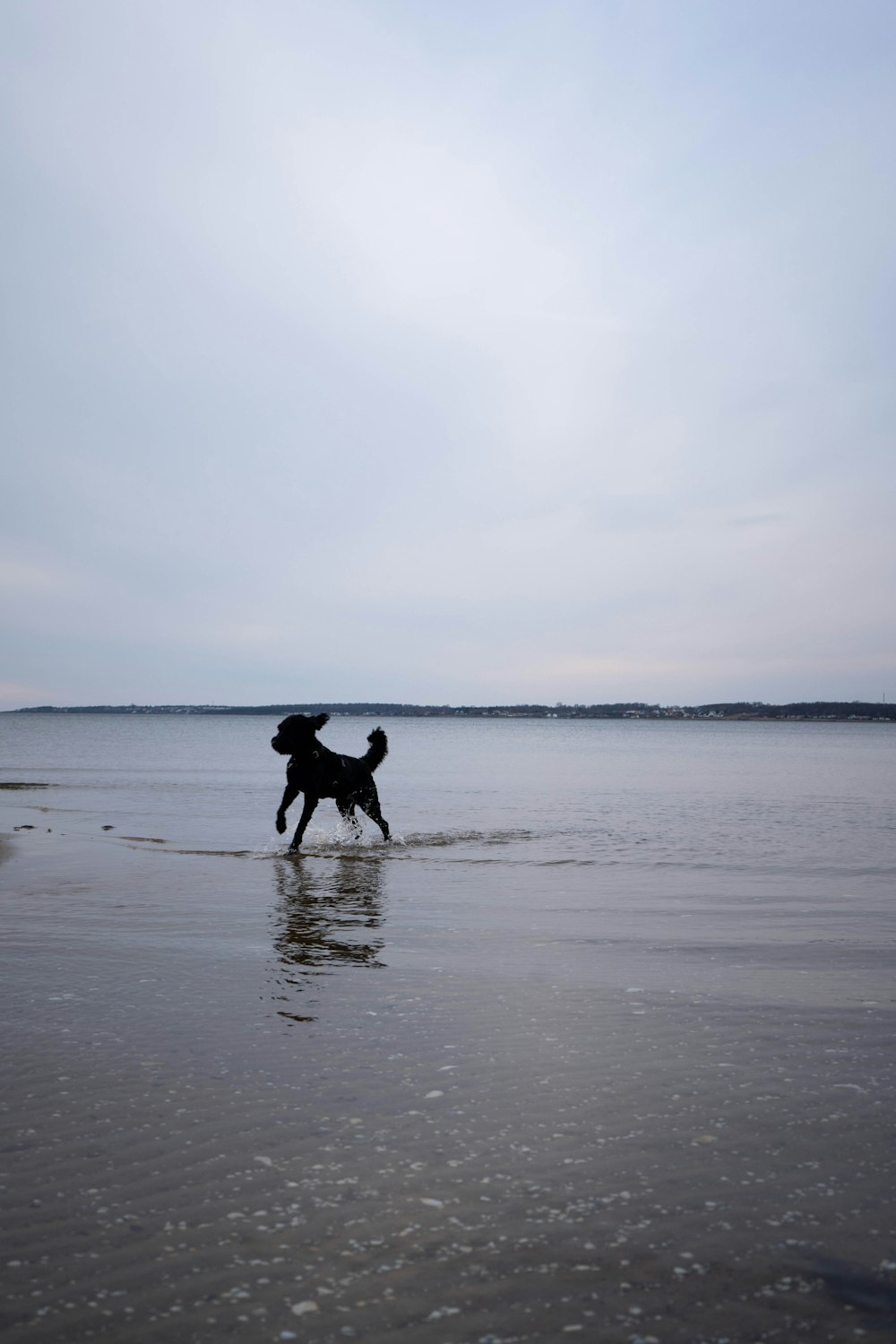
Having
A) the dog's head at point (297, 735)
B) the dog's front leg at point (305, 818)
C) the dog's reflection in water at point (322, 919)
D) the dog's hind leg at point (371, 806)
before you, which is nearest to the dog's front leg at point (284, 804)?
the dog's front leg at point (305, 818)

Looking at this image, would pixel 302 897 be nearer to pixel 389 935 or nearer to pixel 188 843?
pixel 389 935

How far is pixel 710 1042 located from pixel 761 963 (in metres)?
2.06

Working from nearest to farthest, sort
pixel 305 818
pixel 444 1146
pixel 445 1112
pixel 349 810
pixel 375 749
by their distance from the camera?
pixel 444 1146 < pixel 445 1112 < pixel 305 818 < pixel 349 810 < pixel 375 749

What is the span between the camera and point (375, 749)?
51.1 feet

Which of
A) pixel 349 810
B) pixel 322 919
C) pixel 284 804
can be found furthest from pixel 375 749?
pixel 322 919

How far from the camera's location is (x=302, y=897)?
9664mm

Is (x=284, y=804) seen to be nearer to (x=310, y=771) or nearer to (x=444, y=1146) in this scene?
(x=310, y=771)

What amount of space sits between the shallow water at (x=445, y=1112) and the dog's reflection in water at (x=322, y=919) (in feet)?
0.19

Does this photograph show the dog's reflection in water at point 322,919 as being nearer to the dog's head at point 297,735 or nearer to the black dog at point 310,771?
the black dog at point 310,771

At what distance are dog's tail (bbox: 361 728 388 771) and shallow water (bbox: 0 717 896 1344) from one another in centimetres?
556

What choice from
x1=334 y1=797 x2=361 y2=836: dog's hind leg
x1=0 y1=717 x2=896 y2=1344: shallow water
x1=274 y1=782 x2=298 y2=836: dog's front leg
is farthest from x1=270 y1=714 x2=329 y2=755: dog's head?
x1=0 y1=717 x2=896 y2=1344: shallow water

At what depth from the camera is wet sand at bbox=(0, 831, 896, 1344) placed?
8.46 ft

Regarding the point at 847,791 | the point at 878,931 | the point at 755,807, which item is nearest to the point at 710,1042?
the point at 878,931

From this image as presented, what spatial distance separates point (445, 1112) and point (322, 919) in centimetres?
470
